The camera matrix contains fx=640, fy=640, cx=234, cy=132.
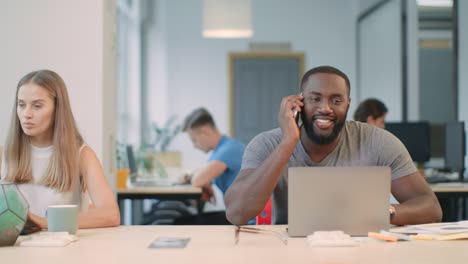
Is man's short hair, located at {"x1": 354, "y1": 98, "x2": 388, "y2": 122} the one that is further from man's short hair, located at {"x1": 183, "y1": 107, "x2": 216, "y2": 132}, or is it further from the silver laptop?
the silver laptop

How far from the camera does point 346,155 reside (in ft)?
8.09

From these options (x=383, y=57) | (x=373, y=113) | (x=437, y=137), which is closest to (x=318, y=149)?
(x=373, y=113)

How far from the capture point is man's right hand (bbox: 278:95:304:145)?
2.38 metres

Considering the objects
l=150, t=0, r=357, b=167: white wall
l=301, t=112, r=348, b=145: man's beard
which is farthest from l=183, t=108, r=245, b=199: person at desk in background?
l=150, t=0, r=357, b=167: white wall

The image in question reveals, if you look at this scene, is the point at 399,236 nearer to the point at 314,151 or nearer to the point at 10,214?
the point at 314,151

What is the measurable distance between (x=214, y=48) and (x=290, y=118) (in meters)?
6.96

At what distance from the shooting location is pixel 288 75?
9.34 metres

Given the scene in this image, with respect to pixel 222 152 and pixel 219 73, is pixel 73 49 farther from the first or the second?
pixel 219 73

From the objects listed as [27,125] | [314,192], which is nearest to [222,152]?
[27,125]

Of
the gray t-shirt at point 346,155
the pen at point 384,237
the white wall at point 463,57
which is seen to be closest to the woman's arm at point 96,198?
the gray t-shirt at point 346,155

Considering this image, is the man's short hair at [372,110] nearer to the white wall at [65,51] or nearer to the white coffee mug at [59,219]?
the white wall at [65,51]

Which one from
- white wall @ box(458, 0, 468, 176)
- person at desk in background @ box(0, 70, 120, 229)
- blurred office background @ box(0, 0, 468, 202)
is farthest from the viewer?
blurred office background @ box(0, 0, 468, 202)

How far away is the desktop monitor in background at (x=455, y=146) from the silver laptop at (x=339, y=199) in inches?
131

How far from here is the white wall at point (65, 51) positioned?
3.41 meters
